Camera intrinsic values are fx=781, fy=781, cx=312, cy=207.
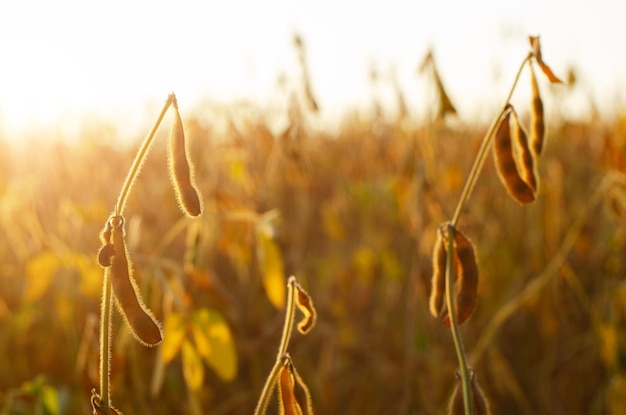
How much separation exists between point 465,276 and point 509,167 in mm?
139

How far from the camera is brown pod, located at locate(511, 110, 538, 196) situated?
823 mm

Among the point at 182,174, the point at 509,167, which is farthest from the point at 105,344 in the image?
the point at 509,167

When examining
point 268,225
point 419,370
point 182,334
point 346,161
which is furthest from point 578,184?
point 182,334

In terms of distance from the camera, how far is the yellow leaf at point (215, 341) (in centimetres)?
114

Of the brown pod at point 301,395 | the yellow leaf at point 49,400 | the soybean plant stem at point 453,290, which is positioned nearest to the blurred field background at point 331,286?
the yellow leaf at point 49,400

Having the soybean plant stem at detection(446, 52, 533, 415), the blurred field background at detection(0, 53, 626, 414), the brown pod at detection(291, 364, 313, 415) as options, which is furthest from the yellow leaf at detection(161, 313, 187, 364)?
the soybean plant stem at detection(446, 52, 533, 415)

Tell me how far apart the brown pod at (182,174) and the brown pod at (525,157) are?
0.35 m

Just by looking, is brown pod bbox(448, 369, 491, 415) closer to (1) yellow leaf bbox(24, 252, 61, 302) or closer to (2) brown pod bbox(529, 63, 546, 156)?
(2) brown pod bbox(529, 63, 546, 156)

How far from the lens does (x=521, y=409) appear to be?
215 centimetres

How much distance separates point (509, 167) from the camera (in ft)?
2.73

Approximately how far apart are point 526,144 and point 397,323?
163 centimetres

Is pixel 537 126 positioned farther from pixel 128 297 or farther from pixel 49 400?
pixel 49 400

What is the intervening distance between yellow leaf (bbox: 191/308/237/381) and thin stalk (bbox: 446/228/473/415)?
0.49 m

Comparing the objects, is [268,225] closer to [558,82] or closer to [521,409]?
[558,82]
